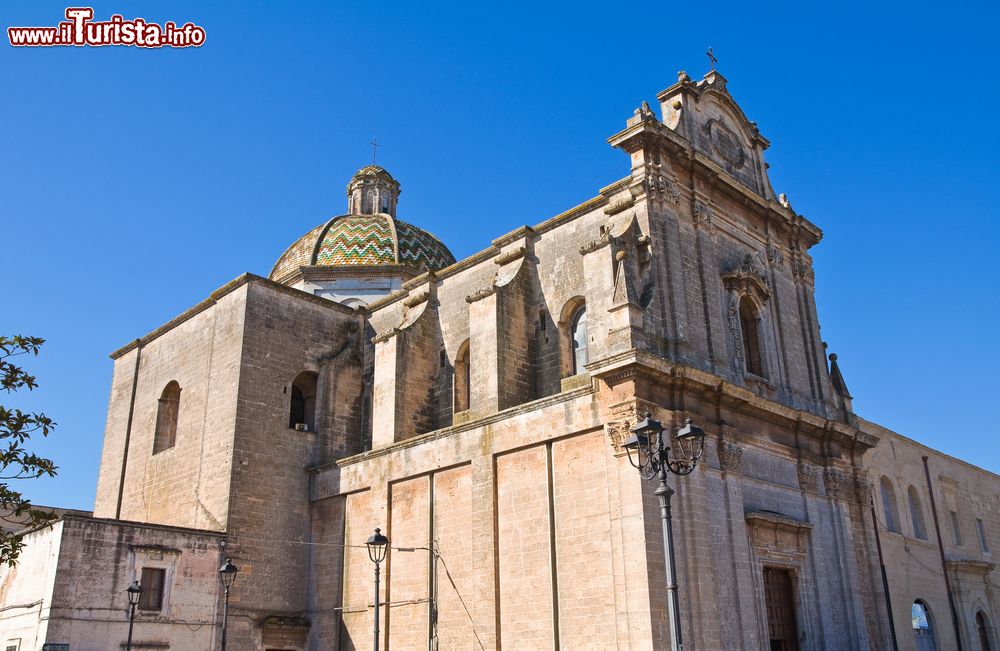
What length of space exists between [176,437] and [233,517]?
435 centimetres

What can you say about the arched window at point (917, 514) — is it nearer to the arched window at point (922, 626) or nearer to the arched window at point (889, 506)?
the arched window at point (889, 506)

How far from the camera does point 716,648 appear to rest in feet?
51.0

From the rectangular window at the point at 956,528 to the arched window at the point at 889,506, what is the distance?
13.8ft

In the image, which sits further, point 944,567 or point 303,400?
point 944,567

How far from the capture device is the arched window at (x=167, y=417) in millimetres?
24266

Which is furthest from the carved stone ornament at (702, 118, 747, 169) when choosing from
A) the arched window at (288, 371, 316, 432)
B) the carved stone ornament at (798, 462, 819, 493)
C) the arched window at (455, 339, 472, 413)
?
the arched window at (288, 371, 316, 432)

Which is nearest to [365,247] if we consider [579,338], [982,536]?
[579,338]

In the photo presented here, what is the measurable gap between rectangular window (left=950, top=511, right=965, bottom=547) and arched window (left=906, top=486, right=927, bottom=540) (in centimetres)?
236

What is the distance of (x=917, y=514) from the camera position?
27516mm

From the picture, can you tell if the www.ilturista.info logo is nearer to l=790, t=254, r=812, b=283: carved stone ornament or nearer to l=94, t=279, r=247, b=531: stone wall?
l=94, t=279, r=247, b=531: stone wall

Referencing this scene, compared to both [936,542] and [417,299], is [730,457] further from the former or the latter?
[936,542]

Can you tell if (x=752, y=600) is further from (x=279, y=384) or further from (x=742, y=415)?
(x=279, y=384)

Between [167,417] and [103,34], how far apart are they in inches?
528

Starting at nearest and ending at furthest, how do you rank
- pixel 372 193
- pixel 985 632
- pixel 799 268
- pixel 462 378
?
1. pixel 462 378
2. pixel 799 268
3. pixel 985 632
4. pixel 372 193
